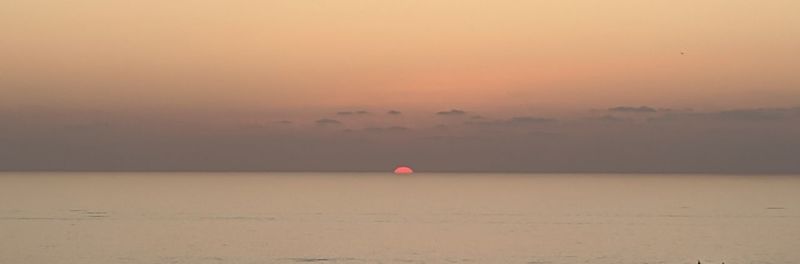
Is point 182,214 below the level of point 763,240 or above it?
above

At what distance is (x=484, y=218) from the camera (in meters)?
144

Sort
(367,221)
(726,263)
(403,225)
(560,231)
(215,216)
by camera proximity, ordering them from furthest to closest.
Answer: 1. (215,216)
2. (367,221)
3. (403,225)
4. (560,231)
5. (726,263)

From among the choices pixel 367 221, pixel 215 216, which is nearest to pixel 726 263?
pixel 367 221

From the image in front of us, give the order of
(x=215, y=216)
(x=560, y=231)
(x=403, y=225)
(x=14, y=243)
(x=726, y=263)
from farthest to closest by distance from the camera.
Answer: (x=215, y=216) → (x=403, y=225) → (x=560, y=231) → (x=14, y=243) → (x=726, y=263)

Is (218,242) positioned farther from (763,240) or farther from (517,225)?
(763,240)

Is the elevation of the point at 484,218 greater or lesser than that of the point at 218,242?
greater

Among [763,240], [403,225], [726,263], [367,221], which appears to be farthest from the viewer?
[367,221]

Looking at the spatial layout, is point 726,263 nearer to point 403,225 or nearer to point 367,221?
point 403,225

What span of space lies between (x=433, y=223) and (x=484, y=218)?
1409cm

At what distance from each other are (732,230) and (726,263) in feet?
136

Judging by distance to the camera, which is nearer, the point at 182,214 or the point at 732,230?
the point at 732,230

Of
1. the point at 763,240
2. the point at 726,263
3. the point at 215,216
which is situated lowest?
the point at 726,263

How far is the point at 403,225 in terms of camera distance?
12750cm

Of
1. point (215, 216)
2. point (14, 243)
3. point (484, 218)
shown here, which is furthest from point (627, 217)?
point (14, 243)
